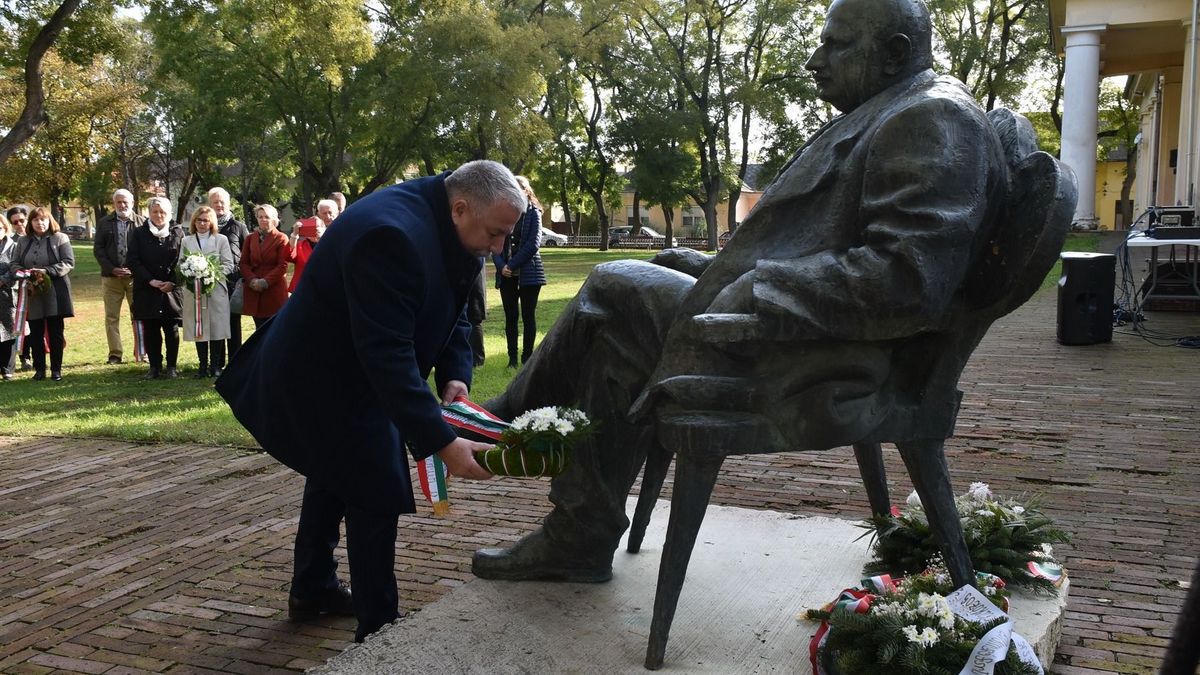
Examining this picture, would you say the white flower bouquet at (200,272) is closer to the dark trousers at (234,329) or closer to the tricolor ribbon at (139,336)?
the dark trousers at (234,329)

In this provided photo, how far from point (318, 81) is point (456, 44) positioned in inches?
180

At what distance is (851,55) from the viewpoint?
11.7ft

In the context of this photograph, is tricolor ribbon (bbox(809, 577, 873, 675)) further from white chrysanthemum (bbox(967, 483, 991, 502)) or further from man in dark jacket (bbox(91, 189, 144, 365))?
man in dark jacket (bbox(91, 189, 144, 365))

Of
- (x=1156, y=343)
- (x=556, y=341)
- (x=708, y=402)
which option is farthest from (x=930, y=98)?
(x=1156, y=343)

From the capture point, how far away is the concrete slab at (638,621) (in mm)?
3514

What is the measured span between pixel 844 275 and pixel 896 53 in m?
0.83

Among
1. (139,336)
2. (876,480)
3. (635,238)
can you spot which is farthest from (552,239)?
(876,480)

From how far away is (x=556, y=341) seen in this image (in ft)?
13.4

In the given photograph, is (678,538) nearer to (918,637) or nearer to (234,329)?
(918,637)

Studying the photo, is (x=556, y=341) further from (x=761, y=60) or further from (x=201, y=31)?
(x=761, y=60)

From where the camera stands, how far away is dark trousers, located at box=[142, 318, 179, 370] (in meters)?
11.8

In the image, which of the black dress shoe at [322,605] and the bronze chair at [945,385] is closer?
the bronze chair at [945,385]

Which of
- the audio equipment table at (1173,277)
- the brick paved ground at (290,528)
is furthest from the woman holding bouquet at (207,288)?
the audio equipment table at (1173,277)

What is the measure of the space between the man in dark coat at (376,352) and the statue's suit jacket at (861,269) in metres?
0.79
